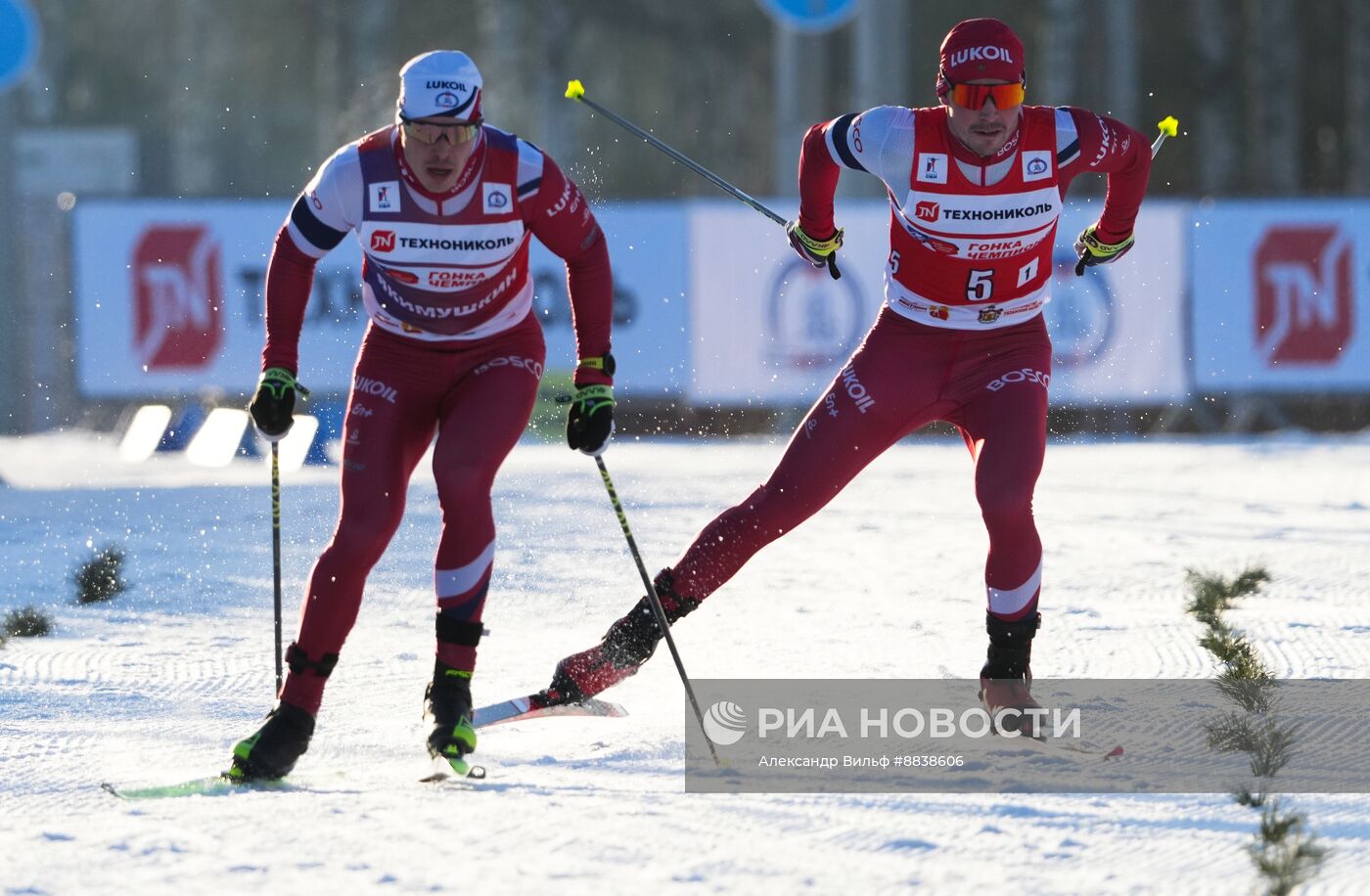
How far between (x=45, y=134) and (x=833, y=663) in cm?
1336

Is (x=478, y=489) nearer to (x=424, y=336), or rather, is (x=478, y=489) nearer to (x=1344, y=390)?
(x=424, y=336)

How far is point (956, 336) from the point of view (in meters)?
5.95

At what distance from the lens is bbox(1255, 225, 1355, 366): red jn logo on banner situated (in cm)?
1480

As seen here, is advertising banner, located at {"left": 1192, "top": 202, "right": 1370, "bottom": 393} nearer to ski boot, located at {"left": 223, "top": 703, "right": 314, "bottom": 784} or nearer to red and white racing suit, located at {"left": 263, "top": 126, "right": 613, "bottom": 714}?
red and white racing suit, located at {"left": 263, "top": 126, "right": 613, "bottom": 714}

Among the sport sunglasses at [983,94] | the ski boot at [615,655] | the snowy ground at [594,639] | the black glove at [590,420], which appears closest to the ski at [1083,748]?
the snowy ground at [594,639]

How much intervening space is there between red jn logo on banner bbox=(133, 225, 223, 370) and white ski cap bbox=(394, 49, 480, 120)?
367 inches

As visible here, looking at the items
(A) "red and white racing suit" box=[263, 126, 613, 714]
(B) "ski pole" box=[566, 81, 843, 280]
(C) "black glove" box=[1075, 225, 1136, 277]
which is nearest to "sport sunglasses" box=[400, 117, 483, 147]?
(A) "red and white racing suit" box=[263, 126, 613, 714]

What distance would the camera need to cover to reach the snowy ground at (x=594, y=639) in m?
4.29

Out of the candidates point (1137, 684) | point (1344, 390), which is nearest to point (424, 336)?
point (1137, 684)

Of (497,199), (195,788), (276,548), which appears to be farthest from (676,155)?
(195,788)

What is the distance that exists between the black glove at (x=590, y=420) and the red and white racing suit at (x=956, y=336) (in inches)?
21.7

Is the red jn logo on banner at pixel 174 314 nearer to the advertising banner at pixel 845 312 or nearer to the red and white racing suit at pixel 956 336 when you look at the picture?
the advertising banner at pixel 845 312

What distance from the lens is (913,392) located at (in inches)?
234

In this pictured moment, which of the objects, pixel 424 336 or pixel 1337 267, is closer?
pixel 424 336
